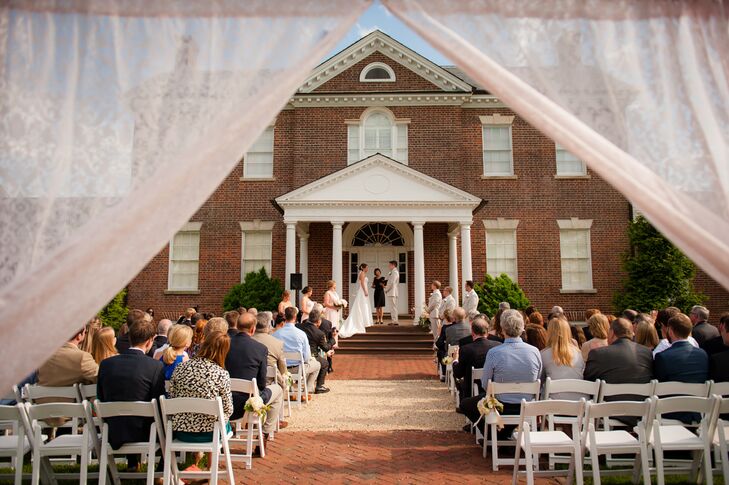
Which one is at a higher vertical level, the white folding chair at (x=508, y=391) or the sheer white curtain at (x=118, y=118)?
the sheer white curtain at (x=118, y=118)

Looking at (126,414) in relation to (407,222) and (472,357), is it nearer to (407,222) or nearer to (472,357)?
(472,357)

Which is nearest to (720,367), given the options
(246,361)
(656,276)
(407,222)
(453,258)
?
(246,361)

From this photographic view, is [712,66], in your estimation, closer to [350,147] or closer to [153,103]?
[153,103]

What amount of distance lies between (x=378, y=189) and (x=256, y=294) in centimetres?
557

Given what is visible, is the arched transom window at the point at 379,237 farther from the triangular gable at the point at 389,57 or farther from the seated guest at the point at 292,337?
the seated guest at the point at 292,337

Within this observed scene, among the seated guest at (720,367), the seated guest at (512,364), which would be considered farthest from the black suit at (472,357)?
the seated guest at (720,367)

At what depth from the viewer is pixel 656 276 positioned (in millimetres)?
17406

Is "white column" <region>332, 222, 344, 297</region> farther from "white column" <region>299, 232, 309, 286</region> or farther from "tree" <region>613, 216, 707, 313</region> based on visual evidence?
"tree" <region>613, 216, 707, 313</region>

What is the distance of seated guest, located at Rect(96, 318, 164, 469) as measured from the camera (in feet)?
15.2

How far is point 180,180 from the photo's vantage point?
264cm

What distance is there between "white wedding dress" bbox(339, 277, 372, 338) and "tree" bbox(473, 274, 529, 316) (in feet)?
12.4

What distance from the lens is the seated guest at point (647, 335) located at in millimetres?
6348

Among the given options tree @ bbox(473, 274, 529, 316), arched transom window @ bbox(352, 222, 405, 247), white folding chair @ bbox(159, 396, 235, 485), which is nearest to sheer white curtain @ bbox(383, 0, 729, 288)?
white folding chair @ bbox(159, 396, 235, 485)

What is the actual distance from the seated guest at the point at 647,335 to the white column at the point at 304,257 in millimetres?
13681
